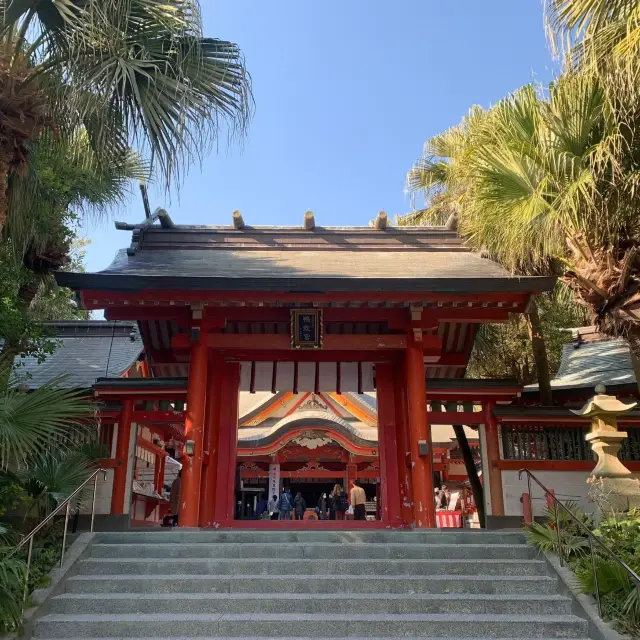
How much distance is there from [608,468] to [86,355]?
34.3ft

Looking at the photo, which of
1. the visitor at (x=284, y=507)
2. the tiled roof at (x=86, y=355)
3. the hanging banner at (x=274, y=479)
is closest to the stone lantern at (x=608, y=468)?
the tiled roof at (x=86, y=355)

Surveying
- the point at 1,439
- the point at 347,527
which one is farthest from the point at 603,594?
the point at 1,439

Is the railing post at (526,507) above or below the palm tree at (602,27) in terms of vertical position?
below

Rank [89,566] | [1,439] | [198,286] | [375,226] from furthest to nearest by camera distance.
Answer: [375,226] → [198,286] → [89,566] → [1,439]

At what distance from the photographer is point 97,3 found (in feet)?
19.3

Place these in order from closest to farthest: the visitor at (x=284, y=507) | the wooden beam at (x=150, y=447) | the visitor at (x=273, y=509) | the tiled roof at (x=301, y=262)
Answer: the tiled roof at (x=301, y=262) → the wooden beam at (x=150, y=447) → the visitor at (x=284, y=507) → the visitor at (x=273, y=509)

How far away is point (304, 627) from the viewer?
208 inches

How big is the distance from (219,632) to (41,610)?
1659 millimetres

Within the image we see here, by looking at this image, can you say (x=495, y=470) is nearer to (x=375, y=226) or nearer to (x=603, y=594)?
(x=603, y=594)

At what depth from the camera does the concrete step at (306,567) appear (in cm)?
630

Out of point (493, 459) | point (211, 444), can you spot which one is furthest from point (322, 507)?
point (493, 459)

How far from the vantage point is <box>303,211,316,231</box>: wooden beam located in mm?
12312

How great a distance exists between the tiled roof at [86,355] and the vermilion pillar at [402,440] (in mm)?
5342

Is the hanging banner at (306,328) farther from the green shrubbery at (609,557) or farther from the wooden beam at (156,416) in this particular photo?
the green shrubbery at (609,557)
